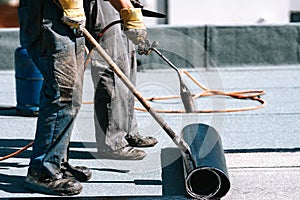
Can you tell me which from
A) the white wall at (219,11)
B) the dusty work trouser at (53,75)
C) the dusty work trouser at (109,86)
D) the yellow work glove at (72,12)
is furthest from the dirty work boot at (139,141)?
the white wall at (219,11)

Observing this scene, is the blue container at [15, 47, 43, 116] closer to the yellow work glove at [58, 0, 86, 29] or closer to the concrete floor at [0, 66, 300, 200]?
the concrete floor at [0, 66, 300, 200]

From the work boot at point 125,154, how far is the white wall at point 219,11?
5836 mm

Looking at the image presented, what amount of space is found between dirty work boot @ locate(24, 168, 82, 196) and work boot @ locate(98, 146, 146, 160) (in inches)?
30.4

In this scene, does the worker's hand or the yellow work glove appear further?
the worker's hand

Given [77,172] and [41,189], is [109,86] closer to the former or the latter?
[77,172]

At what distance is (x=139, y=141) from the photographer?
5965mm

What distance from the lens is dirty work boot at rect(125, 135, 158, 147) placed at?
595 centimetres

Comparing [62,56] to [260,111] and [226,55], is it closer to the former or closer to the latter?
[260,111]

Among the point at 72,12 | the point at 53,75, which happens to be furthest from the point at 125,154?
the point at 72,12

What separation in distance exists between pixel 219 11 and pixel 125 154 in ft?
20.2

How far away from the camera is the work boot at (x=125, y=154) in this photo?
5.59 meters

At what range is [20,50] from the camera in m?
7.36

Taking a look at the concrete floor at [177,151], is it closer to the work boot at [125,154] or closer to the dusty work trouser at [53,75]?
the work boot at [125,154]

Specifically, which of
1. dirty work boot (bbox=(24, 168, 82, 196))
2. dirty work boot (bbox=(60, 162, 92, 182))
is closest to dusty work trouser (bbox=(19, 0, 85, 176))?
dirty work boot (bbox=(24, 168, 82, 196))
